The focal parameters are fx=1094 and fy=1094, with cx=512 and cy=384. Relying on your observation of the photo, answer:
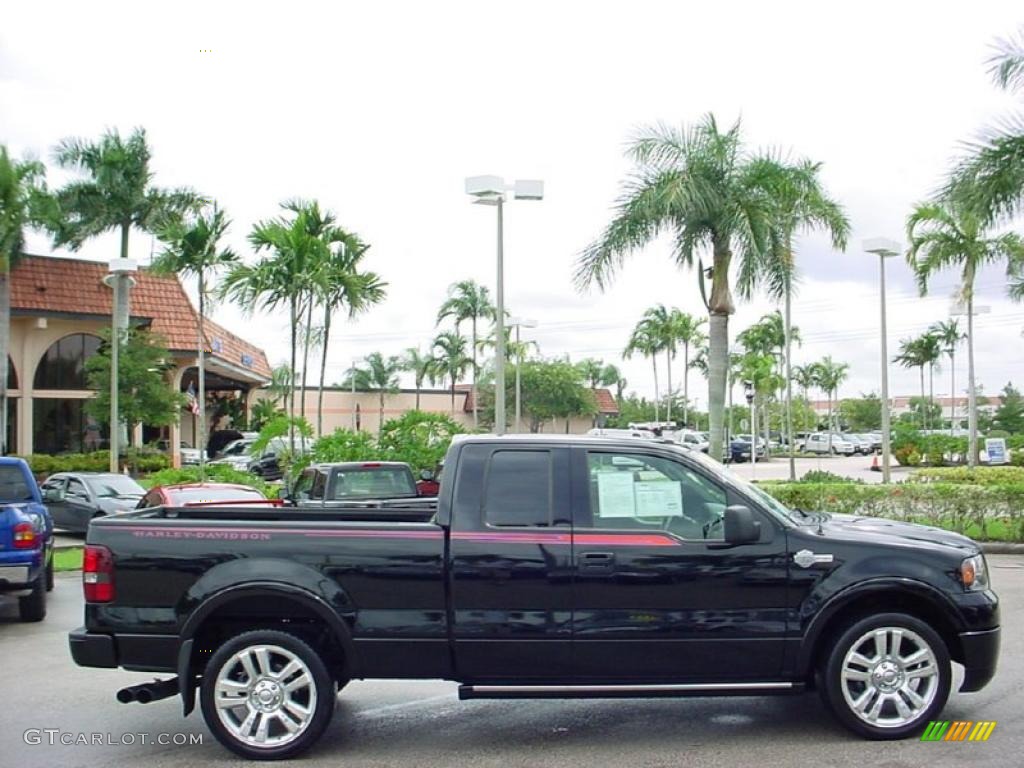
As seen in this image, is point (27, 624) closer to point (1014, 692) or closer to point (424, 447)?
point (1014, 692)

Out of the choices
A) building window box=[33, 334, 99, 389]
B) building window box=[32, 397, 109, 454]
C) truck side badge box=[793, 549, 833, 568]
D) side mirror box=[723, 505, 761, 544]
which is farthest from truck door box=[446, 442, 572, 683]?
building window box=[33, 334, 99, 389]

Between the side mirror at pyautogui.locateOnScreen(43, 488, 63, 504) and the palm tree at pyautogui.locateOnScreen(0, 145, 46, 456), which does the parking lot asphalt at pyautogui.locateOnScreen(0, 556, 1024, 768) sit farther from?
the palm tree at pyautogui.locateOnScreen(0, 145, 46, 456)

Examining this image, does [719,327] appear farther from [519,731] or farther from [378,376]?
[378,376]

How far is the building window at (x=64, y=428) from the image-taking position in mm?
36531

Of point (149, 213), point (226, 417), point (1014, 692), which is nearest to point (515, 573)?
point (1014, 692)

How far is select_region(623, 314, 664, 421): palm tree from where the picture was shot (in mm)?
64863

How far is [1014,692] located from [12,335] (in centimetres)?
3438

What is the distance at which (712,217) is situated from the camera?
20531mm

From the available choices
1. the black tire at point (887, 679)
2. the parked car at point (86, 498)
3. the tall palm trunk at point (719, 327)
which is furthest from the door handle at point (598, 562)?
the parked car at point (86, 498)

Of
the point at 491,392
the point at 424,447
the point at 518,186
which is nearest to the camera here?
the point at 518,186

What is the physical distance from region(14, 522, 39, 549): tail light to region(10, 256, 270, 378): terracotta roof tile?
77.7 feet

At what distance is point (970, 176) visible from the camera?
1914cm

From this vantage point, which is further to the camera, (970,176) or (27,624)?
(970,176)

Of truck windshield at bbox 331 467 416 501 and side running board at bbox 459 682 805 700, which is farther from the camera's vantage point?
truck windshield at bbox 331 467 416 501
